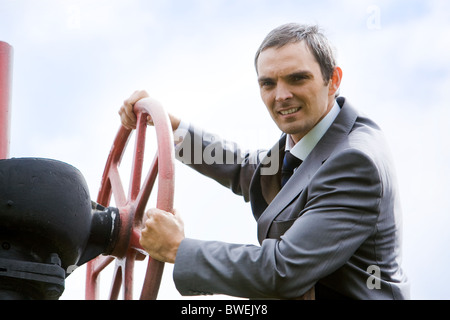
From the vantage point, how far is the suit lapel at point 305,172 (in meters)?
1.84

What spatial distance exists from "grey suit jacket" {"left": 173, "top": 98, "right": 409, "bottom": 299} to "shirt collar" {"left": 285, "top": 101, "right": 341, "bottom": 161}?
8 cm

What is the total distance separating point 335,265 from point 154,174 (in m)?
0.63

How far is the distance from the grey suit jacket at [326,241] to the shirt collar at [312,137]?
0.08m

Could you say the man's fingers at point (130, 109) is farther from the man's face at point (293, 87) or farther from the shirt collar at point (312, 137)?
the shirt collar at point (312, 137)

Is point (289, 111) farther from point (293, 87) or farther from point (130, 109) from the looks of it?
point (130, 109)

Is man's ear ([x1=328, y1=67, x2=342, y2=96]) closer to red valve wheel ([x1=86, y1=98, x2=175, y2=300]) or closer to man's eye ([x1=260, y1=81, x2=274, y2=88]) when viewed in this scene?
man's eye ([x1=260, y1=81, x2=274, y2=88])

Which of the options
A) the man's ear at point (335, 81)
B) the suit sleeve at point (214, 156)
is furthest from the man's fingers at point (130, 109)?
the man's ear at point (335, 81)

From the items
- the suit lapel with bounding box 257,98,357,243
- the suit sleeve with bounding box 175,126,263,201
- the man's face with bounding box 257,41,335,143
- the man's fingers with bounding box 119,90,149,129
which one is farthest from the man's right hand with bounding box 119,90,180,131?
the suit lapel with bounding box 257,98,357,243

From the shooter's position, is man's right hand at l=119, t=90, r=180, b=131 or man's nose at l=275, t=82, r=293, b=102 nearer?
man's nose at l=275, t=82, r=293, b=102

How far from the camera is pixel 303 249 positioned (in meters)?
1.64

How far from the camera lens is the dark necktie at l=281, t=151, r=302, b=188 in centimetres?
205

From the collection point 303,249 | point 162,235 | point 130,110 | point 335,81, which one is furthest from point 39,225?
point 335,81

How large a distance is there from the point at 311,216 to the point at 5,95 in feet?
4.24
